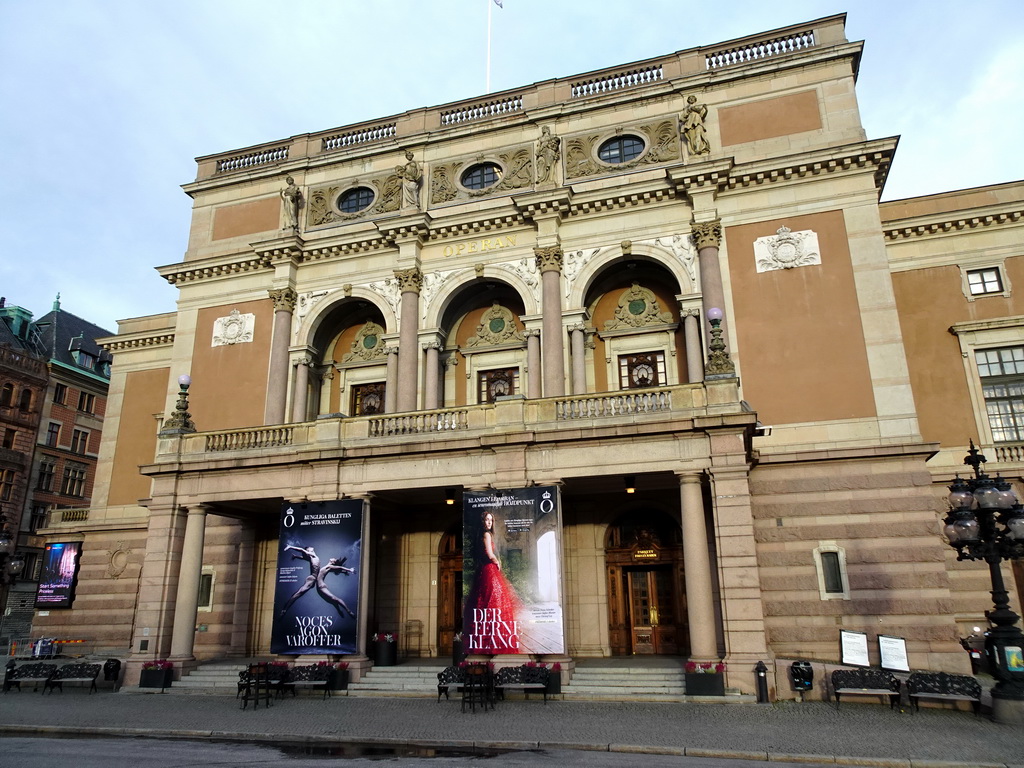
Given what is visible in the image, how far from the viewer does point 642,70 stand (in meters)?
29.5

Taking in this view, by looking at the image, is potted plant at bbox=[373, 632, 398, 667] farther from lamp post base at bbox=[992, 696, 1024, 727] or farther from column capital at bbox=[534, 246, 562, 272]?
lamp post base at bbox=[992, 696, 1024, 727]

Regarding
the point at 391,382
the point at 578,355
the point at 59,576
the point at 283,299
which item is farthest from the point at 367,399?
the point at 59,576

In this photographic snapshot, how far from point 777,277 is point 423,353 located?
1265 centimetres

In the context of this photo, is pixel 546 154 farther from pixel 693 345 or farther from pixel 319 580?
pixel 319 580

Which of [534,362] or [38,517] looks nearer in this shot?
[534,362]

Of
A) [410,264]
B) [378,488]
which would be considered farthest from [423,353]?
[378,488]

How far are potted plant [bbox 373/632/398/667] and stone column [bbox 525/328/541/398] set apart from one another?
942cm

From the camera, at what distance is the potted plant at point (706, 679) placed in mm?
18672

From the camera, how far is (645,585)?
25609 mm

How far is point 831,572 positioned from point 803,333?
7.41m

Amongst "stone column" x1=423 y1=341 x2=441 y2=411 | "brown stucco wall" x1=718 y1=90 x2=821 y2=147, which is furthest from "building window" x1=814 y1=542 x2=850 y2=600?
"brown stucco wall" x1=718 y1=90 x2=821 y2=147

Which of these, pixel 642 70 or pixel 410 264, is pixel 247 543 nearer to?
pixel 410 264

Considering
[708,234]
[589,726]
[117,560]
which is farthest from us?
[117,560]

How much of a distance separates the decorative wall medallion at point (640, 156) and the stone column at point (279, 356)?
39.5ft
